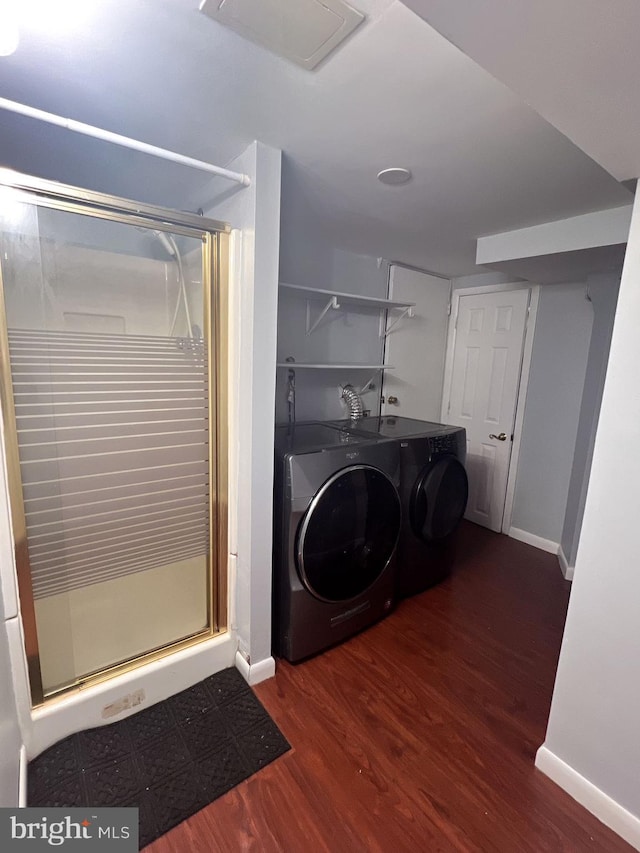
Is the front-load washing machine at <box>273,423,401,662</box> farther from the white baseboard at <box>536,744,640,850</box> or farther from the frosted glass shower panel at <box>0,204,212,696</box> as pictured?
the white baseboard at <box>536,744,640,850</box>

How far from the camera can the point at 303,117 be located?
50.9 inches

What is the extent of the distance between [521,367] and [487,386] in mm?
318

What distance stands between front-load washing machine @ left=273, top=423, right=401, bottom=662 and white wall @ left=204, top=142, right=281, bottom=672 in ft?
0.34

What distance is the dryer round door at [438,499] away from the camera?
2285 mm

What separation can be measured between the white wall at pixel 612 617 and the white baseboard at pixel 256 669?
1.18m

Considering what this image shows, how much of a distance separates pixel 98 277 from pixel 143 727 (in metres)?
1.74

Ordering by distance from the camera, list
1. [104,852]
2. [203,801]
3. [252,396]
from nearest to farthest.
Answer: [104,852] < [203,801] < [252,396]

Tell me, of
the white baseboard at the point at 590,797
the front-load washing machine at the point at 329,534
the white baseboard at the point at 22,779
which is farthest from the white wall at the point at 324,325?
the white baseboard at the point at 590,797

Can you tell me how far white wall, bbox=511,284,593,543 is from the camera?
2.93 m

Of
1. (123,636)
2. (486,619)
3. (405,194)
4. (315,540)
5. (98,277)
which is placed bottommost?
(486,619)

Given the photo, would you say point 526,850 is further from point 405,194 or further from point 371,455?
point 405,194

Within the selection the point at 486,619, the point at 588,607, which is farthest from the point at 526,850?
the point at 486,619

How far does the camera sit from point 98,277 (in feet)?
4.79

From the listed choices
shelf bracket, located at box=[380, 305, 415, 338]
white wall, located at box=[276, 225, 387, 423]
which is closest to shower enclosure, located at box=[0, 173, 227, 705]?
white wall, located at box=[276, 225, 387, 423]
